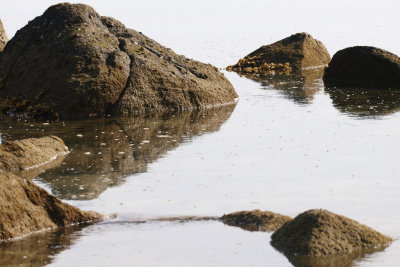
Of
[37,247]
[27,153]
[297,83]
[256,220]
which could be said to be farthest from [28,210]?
[297,83]

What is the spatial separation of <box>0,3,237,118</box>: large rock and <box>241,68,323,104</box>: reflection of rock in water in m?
1.88

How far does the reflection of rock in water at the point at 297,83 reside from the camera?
22047 millimetres

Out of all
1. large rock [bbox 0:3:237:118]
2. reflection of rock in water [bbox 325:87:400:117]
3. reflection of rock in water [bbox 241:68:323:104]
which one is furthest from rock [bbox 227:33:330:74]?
large rock [bbox 0:3:237:118]

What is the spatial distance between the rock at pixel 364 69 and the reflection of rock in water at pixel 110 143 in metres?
5.57

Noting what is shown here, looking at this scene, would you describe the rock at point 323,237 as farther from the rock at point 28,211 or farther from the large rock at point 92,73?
the large rock at point 92,73

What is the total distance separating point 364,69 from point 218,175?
1242 centimetres

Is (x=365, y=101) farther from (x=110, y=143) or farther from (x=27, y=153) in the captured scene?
(x=27, y=153)

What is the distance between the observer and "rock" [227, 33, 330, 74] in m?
27.7

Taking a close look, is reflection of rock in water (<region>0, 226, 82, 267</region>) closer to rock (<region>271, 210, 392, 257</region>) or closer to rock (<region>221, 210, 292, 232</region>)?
rock (<region>221, 210, 292, 232</region>)

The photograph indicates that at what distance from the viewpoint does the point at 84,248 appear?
32.0ft

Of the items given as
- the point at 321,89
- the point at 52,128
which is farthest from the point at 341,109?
the point at 52,128

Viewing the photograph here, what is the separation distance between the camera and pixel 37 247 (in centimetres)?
981

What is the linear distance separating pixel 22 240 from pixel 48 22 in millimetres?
11158

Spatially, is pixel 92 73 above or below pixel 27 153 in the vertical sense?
above
